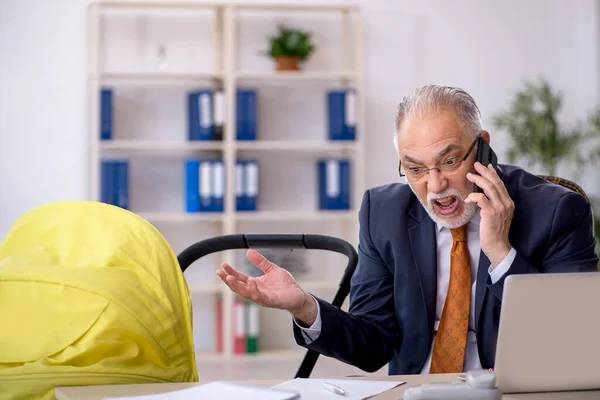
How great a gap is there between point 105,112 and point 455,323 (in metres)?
3.31

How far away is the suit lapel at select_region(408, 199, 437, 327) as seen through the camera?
1.94 metres

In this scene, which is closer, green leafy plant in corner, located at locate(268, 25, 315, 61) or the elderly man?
the elderly man

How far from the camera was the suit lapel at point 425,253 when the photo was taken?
1944 millimetres

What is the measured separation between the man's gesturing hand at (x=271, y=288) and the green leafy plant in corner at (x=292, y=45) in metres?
3.35

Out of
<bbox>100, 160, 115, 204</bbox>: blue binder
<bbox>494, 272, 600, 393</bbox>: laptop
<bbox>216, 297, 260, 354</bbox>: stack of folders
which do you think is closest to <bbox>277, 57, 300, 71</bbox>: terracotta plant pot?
<bbox>100, 160, 115, 204</bbox>: blue binder

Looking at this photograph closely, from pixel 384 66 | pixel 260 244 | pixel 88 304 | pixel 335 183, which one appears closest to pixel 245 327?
pixel 335 183

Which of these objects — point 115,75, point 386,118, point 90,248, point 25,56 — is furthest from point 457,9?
point 90,248

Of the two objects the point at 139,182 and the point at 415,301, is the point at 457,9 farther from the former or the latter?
the point at 415,301

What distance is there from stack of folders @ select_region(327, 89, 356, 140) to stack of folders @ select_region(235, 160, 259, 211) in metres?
0.52

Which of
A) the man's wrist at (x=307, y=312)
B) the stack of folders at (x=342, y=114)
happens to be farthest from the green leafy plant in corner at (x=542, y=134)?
the man's wrist at (x=307, y=312)

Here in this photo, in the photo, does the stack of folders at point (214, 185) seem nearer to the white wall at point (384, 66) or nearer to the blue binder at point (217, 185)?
the blue binder at point (217, 185)

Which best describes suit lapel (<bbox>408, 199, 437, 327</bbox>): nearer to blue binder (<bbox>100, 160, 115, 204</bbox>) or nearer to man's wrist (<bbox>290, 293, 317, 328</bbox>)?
man's wrist (<bbox>290, 293, 317, 328</bbox>)

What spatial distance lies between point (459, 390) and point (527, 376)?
15 cm

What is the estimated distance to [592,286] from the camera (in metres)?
1.22
